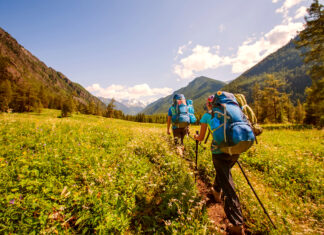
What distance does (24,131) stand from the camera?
5.13 meters

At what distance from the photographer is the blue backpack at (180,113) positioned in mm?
6305

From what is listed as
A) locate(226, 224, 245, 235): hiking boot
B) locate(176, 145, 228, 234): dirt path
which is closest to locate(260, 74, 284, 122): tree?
locate(176, 145, 228, 234): dirt path

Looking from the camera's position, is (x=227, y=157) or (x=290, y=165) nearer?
(x=227, y=157)

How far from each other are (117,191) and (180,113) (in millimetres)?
4194

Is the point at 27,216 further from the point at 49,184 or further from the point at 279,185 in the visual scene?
the point at 279,185

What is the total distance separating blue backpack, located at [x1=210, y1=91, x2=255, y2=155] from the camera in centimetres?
299

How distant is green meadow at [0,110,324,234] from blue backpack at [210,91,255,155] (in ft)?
4.62

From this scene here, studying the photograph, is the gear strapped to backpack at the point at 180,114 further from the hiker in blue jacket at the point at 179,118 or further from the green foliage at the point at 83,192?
the green foliage at the point at 83,192

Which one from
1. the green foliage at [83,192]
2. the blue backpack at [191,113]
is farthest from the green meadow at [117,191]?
the blue backpack at [191,113]

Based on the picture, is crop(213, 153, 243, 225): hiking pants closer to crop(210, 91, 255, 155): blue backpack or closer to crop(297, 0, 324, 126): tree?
crop(210, 91, 255, 155): blue backpack

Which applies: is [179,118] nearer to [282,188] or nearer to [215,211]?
[215,211]

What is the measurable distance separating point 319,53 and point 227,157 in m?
22.1

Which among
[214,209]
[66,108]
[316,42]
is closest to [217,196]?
[214,209]

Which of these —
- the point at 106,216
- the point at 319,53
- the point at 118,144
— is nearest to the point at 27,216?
the point at 106,216
